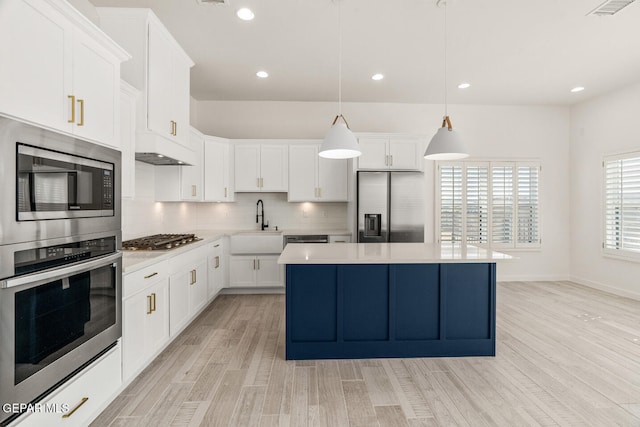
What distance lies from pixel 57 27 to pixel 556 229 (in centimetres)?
690

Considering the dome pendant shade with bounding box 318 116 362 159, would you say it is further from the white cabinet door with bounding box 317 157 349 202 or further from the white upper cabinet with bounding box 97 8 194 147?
the white cabinet door with bounding box 317 157 349 202

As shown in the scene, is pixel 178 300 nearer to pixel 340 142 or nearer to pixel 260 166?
pixel 340 142

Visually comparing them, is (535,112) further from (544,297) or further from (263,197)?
(263,197)

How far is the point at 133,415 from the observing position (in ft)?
6.69

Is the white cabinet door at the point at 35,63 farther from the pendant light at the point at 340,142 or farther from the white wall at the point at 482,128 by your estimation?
the white wall at the point at 482,128

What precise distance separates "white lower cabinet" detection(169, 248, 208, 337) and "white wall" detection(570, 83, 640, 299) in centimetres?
590

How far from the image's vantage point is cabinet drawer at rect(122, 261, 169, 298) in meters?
2.19

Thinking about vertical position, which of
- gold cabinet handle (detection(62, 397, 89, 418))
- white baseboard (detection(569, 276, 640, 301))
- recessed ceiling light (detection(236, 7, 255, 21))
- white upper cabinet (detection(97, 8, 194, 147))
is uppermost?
recessed ceiling light (detection(236, 7, 255, 21))

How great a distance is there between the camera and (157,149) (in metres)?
2.88

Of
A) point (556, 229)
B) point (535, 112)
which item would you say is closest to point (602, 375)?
point (556, 229)

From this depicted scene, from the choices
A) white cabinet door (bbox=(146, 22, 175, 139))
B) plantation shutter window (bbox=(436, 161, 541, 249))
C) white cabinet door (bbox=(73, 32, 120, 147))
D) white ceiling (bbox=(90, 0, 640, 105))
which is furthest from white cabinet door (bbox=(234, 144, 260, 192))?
plantation shutter window (bbox=(436, 161, 541, 249))

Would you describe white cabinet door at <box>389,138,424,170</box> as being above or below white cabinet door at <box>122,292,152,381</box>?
above

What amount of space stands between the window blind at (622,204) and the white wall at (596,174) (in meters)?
0.11

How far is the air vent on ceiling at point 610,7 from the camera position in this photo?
8.96ft
